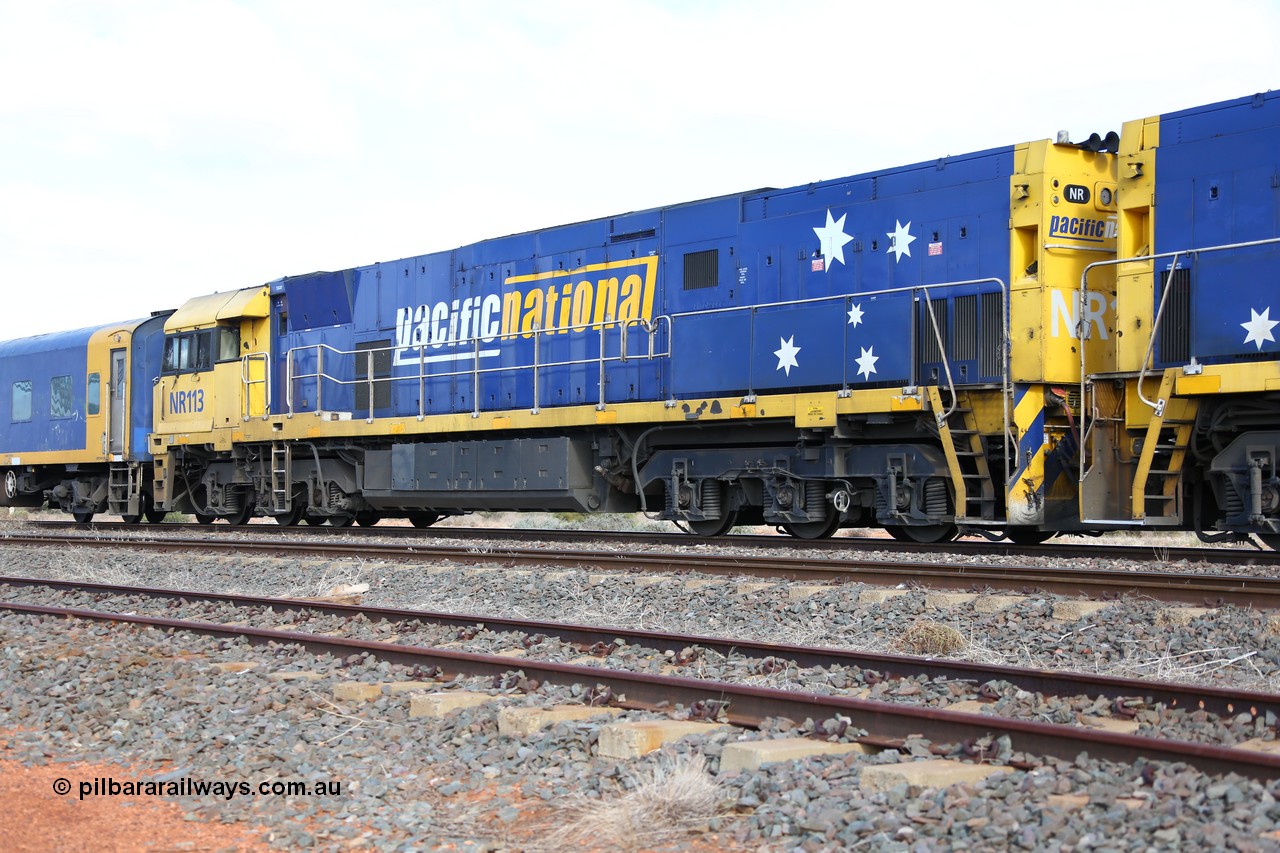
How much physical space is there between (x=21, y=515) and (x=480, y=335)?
22.1m

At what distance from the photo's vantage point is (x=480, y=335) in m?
16.0

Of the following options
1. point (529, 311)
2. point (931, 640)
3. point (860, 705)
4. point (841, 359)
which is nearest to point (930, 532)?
point (841, 359)

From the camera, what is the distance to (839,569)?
9703 millimetres

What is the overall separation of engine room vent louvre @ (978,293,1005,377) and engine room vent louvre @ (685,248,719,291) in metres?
3.25

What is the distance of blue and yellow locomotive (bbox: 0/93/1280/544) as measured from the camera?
9.71m

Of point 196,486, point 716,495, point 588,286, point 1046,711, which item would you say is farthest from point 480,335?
point 1046,711

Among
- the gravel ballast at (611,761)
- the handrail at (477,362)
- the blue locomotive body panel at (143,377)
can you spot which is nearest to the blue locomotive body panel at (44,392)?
the blue locomotive body panel at (143,377)

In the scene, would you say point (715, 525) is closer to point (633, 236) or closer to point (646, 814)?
point (633, 236)

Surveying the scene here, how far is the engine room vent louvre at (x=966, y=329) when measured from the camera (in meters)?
11.2

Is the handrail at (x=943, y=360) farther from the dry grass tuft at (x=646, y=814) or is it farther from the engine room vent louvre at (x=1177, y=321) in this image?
the dry grass tuft at (x=646, y=814)

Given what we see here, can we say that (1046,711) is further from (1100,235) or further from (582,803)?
(1100,235)

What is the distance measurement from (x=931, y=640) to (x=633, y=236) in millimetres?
8142

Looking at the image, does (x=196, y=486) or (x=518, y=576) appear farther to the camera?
(x=196, y=486)

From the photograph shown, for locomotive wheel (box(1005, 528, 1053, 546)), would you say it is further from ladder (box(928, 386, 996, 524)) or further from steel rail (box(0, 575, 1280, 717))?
steel rail (box(0, 575, 1280, 717))
